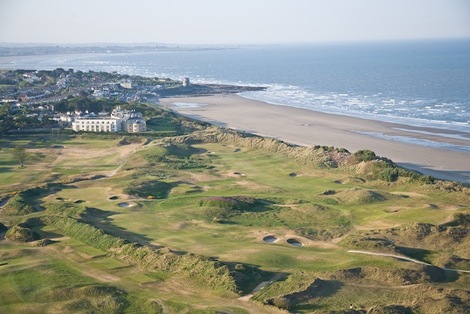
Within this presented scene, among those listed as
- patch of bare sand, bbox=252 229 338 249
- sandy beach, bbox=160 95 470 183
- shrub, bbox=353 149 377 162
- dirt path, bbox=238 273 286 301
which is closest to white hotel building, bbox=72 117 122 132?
sandy beach, bbox=160 95 470 183

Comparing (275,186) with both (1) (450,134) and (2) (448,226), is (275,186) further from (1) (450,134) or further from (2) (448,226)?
(1) (450,134)

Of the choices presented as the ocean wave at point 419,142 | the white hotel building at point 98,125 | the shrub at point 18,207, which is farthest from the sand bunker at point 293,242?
the white hotel building at point 98,125

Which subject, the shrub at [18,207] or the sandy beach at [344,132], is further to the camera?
the sandy beach at [344,132]

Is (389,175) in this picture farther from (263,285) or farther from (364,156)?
(263,285)

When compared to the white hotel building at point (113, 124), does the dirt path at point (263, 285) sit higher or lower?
higher

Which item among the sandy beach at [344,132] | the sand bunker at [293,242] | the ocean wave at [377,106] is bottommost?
the sandy beach at [344,132]

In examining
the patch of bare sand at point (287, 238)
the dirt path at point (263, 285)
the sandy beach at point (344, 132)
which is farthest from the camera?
the sandy beach at point (344, 132)

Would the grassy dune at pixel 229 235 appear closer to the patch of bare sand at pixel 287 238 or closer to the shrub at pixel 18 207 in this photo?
the patch of bare sand at pixel 287 238

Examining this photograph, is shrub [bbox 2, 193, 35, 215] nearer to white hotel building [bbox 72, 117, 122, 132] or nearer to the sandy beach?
the sandy beach

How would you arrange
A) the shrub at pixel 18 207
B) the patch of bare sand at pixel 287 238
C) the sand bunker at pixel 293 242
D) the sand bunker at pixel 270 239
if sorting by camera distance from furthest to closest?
1. the shrub at pixel 18 207
2. the sand bunker at pixel 270 239
3. the sand bunker at pixel 293 242
4. the patch of bare sand at pixel 287 238
